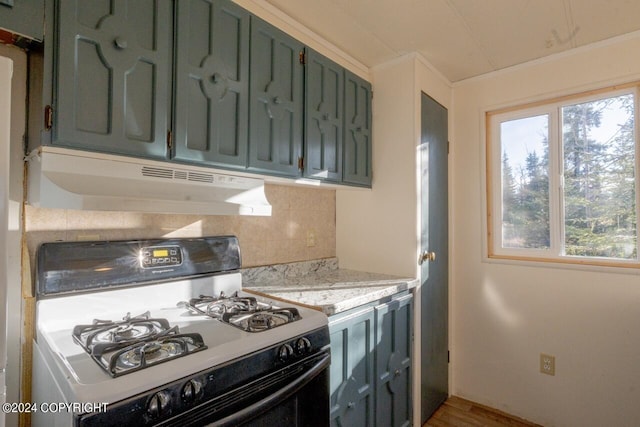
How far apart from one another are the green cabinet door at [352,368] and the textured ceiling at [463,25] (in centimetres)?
153

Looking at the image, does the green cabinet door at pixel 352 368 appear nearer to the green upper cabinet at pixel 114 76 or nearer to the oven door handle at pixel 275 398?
the oven door handle at pixel 275 398

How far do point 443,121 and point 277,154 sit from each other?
4.85 feet

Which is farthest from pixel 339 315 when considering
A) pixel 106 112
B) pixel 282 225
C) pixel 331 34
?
pixel 331 34

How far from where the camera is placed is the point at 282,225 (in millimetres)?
2076

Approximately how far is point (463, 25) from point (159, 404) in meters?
2.19

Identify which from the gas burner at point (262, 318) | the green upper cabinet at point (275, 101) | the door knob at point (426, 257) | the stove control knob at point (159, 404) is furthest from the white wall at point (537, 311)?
the stove control knob at point (159, 404)

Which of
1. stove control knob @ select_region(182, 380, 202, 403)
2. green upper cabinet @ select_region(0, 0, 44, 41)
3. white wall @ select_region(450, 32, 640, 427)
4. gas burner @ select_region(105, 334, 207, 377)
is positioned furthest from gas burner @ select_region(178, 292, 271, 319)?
white wall @ select_region(450, 32, 640, 427)

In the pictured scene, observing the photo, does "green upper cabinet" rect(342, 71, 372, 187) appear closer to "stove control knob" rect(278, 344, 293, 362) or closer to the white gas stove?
the white gas stove

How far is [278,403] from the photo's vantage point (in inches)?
44.1

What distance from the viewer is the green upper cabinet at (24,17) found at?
897 mm

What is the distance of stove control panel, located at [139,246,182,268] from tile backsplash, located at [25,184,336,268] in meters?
0.10

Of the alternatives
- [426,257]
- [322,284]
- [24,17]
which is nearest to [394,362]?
[322,284]
